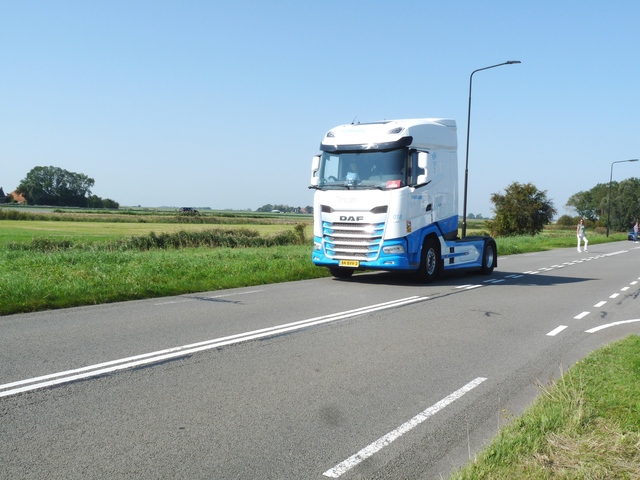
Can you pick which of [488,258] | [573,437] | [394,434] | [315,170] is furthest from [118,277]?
[573,437]

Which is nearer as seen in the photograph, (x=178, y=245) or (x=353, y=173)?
(x=353, y=173)

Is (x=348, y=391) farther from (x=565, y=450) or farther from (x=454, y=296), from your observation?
(x=454, y=296)

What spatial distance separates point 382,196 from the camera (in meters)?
14.6

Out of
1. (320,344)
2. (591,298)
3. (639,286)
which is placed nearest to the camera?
(320,344)

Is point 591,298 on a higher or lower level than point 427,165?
lower

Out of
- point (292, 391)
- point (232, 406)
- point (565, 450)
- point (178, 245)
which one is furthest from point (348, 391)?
point (178, 245)

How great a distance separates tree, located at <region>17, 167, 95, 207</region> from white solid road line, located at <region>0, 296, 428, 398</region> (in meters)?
129

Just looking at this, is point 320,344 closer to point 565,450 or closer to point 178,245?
point 565,450

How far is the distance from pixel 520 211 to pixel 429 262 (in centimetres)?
5590

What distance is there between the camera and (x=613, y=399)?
17.0 feet

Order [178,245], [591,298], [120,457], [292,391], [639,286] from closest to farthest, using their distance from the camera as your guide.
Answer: [120,457], [292,391], [591,298], [639,286], [178,245]

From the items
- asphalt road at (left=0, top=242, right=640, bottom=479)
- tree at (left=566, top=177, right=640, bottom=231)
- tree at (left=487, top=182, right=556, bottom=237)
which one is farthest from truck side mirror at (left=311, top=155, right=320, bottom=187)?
tree at (left=566, top=177, right=640, bottom=231)

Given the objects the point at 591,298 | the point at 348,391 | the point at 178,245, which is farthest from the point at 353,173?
the point at 178,245

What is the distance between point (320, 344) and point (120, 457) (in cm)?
397
